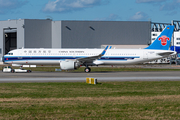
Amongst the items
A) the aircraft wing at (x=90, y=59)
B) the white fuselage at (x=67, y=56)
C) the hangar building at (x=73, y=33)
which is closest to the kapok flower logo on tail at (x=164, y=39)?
the white fuselage at (x=67, y=56)

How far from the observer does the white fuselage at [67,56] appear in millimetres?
43344

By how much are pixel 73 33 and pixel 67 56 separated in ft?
124

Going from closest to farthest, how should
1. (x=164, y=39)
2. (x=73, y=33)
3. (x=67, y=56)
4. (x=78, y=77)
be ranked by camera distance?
1. (x=78, y=77)
2. (x=67, y=56)
3. (x=164, y=39)
4. (x=73, y=33)

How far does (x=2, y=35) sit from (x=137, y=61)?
50631mm

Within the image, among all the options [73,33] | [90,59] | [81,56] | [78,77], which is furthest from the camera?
[73,33]

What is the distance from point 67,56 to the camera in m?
43.8

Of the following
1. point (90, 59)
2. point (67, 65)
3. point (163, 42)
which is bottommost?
point (67, 65)

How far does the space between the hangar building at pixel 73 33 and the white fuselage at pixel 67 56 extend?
35.1 metres

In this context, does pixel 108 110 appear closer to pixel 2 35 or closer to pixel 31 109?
pixel 31 109

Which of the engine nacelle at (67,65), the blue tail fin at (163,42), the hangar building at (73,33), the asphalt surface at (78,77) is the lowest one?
the asphalt surface at (78,77)

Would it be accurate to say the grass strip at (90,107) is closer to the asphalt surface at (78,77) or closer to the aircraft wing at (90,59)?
the asphalt surface at (78,77)

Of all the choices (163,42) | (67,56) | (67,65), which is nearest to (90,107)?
(67,65)

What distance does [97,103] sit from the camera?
14.2 metres

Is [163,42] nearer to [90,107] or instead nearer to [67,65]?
[67,65]
